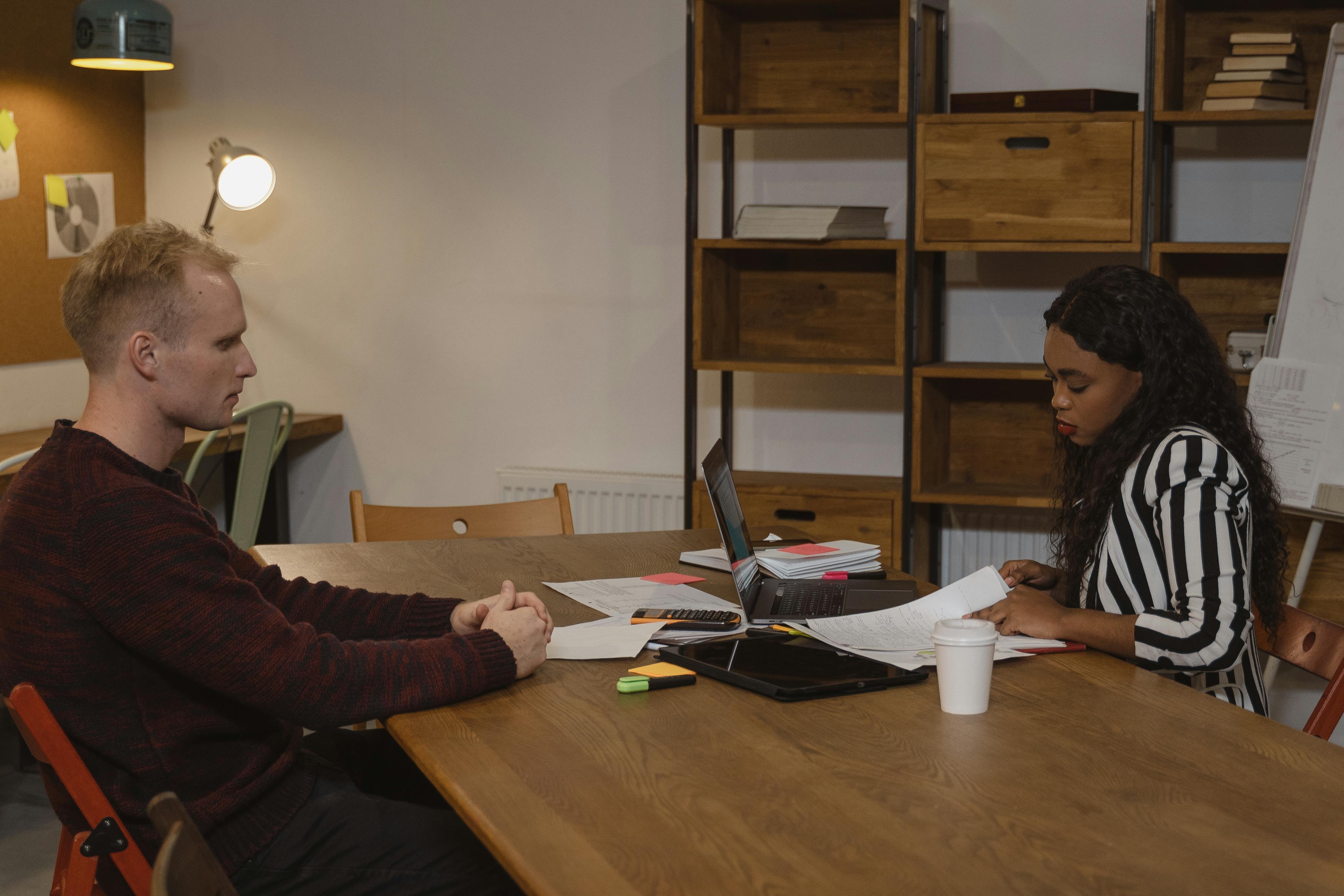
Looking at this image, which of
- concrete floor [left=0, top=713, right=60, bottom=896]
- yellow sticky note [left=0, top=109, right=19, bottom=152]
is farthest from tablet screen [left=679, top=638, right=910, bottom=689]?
yellow sticky note [left=0, top=109, right=19, bottom=152]

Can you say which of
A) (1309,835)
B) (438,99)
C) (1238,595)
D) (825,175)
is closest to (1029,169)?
(825,175)

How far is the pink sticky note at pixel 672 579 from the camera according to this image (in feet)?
6.86

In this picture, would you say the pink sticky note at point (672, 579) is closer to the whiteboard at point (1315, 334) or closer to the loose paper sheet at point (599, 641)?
the loose paper sheet at point (599, 641)

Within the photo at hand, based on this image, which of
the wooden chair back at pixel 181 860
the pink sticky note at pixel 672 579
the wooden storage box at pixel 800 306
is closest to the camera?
the wooden chair back at pixel 181 860

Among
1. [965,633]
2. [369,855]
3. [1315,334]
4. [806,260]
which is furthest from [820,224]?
[369,855]

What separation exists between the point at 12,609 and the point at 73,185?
128 inches

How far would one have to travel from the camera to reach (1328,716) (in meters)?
1.61

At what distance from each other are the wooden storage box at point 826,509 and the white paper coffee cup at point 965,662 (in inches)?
76.7

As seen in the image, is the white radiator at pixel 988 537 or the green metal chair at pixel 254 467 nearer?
the green metal chair at pixel 254 467

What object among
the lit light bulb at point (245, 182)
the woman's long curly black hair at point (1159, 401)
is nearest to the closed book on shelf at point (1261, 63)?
the woman's long curly black hair at point (1159, 401)

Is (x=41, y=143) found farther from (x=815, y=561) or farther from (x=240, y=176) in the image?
(x=815, y=561)

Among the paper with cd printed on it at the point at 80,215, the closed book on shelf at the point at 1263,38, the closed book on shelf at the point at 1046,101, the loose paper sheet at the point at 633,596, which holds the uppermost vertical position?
the closed book on shelf at the point at 1263,38

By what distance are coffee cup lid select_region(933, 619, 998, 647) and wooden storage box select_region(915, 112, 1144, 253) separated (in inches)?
77.3

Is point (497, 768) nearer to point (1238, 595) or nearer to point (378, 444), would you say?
point (1238, 595)
